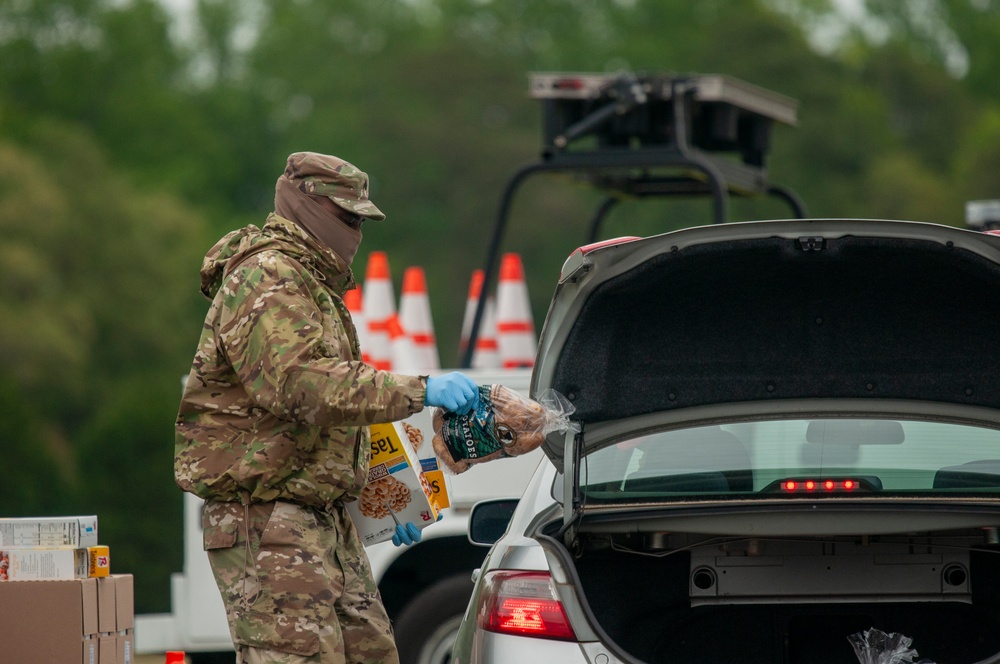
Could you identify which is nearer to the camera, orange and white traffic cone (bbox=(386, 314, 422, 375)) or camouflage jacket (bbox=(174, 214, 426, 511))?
camouflage jacket (bbox=(174, 214, 426, 511))

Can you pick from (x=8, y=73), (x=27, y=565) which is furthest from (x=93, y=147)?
(x=27, y=565)

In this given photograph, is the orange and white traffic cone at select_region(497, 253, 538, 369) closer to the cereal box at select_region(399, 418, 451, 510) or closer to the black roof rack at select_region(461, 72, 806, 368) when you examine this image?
the black roof rack at select_region(461, 72, 806, 368)

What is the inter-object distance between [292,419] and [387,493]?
665 millimetres

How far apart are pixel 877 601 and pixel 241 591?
1.72 meters

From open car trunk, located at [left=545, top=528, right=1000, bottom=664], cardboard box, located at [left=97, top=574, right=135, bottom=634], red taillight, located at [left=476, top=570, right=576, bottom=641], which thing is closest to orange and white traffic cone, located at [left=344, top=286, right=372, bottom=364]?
cardboard box, located at [left=97, top=574, right=135, bottom=634]

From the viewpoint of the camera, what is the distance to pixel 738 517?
405 cm

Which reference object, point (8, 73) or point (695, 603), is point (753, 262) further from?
point (8, 73)

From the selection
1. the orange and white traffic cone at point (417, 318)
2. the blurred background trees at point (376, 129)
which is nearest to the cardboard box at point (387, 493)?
the orange and white traffic cone at point (417, 318)

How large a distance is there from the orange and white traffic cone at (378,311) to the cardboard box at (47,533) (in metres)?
3.66

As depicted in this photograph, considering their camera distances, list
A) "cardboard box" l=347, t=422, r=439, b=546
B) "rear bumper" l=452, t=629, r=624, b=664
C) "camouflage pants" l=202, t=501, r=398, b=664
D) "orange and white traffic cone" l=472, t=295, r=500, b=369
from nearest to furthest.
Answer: "rear bumper" l=452, t=629, r=624, b=664
"camouflage pants" l=202, t=501, r=398, b=664
"cardboard box" l=347, t=422, r=439, b=546
"orange and white traffic cone" l=472, t=295, r=500, b=369

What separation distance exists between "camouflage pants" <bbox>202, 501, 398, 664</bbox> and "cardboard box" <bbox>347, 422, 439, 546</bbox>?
242 millimetres

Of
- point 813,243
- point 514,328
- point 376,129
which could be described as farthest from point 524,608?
point 376,129

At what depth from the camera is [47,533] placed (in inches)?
195

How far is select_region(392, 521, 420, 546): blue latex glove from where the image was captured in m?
4.79
